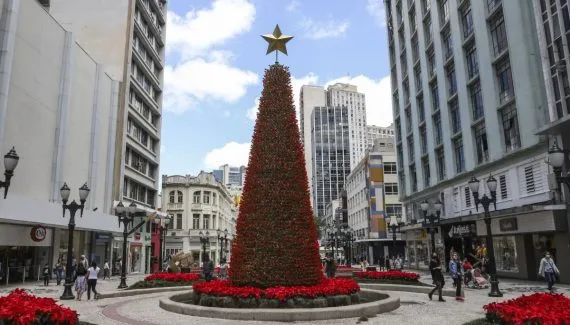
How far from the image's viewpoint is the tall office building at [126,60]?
42.8 m

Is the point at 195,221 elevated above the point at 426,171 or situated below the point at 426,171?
below

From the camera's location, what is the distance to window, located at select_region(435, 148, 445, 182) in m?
40.8

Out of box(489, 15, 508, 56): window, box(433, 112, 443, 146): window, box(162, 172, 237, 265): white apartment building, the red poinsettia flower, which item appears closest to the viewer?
the red poinsettia flower

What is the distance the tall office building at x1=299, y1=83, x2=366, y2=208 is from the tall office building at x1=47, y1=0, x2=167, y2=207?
11984cm

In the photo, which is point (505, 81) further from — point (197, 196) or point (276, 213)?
point (197, 196)

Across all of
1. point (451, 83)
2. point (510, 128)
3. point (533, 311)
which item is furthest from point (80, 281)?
point (451, 83)

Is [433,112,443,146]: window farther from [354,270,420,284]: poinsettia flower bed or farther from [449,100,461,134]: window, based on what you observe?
[354,270,420,284]: poinsettia flower bed

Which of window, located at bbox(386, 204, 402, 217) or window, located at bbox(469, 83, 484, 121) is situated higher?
window, located at bbox(469, 83, 484, 121)

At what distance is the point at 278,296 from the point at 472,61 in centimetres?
2881

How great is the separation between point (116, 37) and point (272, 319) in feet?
125

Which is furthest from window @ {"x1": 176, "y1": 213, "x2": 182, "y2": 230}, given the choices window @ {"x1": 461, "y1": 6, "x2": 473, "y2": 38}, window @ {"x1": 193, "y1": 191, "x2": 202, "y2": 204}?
window @ {"x1": 461, "y1": 6, "x2": 473, "y2": 38}

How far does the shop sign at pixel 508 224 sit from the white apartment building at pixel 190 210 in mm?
46519

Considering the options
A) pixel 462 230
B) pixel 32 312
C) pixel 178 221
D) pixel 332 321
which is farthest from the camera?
pixel 178 221

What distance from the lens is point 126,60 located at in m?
43.2
